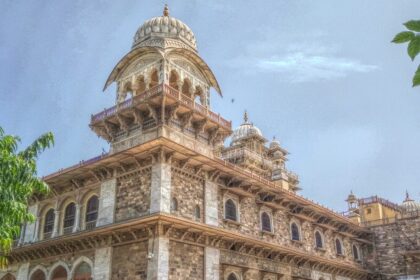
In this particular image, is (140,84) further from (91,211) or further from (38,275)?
(38,275)

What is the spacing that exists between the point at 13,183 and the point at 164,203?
883 centimetres

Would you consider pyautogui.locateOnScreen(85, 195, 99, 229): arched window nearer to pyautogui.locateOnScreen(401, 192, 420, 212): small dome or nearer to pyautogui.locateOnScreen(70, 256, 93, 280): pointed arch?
pyautogui.locateOnScreen(70, 256, 93, 280): pointed arch

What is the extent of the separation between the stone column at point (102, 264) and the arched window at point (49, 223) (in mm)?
4758

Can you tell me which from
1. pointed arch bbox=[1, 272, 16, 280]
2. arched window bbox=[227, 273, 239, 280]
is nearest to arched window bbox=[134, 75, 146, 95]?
arched window bbox=[227, 273, 239, 280]

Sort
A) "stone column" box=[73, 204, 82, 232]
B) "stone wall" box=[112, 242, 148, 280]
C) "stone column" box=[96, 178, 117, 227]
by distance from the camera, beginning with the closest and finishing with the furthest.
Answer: "stone wall" box=[112, 242, 148, 280] < "stone column" box=[96, 178, 117, 227] < "stone column" box=[73, 204, 82, 232]

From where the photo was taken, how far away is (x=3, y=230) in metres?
10.3

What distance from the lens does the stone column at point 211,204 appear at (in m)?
21.1

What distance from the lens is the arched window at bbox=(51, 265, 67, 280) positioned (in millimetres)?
21520

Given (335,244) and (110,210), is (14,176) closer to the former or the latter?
(110,210)

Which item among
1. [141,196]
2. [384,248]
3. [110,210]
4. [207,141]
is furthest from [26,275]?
[384,248]

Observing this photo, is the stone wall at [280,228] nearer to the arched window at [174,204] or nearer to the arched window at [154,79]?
the arched window at [174,204]

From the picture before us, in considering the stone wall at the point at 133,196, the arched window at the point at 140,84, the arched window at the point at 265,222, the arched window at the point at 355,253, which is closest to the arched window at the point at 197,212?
the stone wall at the point at 133,196

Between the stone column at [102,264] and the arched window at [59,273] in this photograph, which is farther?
the arched window at [59,273]

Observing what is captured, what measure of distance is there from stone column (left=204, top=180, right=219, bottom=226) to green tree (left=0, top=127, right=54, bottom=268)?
34.1ft
